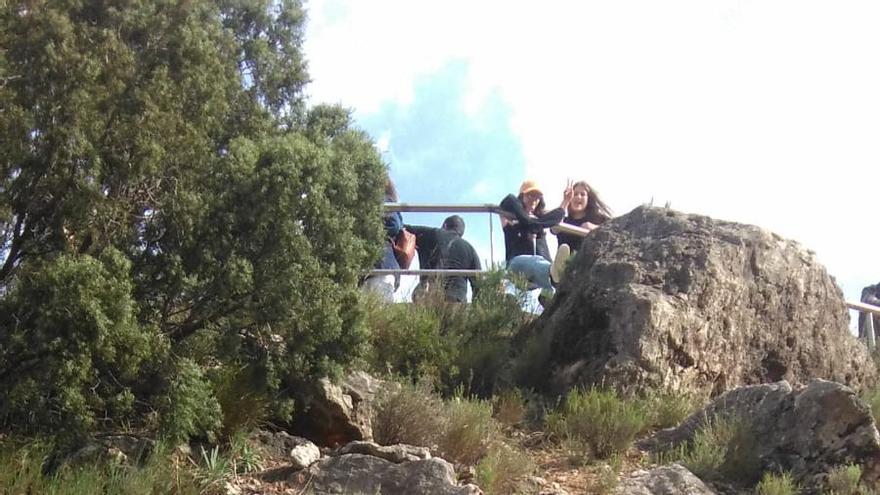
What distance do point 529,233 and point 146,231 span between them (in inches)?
215

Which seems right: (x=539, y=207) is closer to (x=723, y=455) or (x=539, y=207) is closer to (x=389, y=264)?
(x=389, y=264)

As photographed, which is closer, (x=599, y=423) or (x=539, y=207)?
(x=599, y=423)

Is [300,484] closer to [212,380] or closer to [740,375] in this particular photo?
[212,380]

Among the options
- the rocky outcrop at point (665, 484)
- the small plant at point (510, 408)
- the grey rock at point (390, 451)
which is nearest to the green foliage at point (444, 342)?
the small plant at point (510, 408)

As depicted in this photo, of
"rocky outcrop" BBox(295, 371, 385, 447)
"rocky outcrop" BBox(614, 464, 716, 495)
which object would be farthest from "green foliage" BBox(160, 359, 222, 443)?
Result: "rocky outcrop" BBox(614, 464, 716, 495)

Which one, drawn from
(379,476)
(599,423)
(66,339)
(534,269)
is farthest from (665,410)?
(66,339)

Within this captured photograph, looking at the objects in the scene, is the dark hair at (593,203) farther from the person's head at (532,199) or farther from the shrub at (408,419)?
the shrub at (408,419)

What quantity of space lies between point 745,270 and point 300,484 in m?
4.86

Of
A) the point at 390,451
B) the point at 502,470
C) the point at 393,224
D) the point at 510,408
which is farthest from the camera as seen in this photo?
the point at 393,224

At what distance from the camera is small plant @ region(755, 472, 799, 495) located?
659 centimetres

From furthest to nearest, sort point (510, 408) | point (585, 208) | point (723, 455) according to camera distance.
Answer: point (585, 208) < point (510, 408) < point (723, 455)

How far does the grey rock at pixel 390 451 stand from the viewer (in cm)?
639

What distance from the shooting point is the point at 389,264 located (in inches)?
427

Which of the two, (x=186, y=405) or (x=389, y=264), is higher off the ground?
(x=389, y=264)
